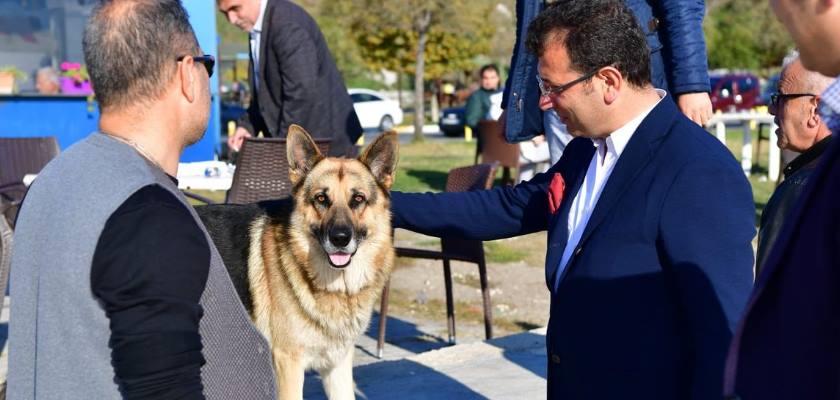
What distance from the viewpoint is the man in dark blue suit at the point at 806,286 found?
4.61ft

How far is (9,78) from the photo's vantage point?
41.7ft

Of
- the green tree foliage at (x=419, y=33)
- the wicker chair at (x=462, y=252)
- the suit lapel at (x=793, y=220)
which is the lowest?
the wicker chair at (x=462, y=252)

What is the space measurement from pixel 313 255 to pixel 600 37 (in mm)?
2329

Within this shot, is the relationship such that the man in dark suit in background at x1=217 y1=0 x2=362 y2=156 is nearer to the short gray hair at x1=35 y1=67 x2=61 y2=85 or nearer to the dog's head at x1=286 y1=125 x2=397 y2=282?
the dog's head at x1=286 y1=125 x2=397 y2=282

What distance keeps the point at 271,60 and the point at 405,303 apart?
2.82 metres

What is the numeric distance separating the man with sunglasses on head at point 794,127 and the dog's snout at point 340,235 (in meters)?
1.84

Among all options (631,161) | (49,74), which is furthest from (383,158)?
(49,74)

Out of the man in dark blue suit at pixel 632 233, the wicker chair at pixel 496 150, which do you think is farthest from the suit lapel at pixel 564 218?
the wicker chair at pixel 496 150

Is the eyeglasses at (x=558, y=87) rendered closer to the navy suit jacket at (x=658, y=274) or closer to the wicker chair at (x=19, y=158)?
the navy suit jacket at (x=658, y=274)

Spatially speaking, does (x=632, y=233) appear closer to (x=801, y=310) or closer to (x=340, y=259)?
(x=801, y=310)

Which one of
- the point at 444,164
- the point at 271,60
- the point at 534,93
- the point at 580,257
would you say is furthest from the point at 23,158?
the point at 444,164

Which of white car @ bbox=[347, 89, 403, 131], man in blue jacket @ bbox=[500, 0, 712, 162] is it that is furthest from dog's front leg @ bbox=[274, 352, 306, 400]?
white car @ bbox=[347, 89, 403, 131]

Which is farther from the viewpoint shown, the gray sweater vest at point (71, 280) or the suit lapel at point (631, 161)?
the suit lapel at point (631, 161)

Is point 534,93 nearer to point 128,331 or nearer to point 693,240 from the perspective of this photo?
point 693,240
